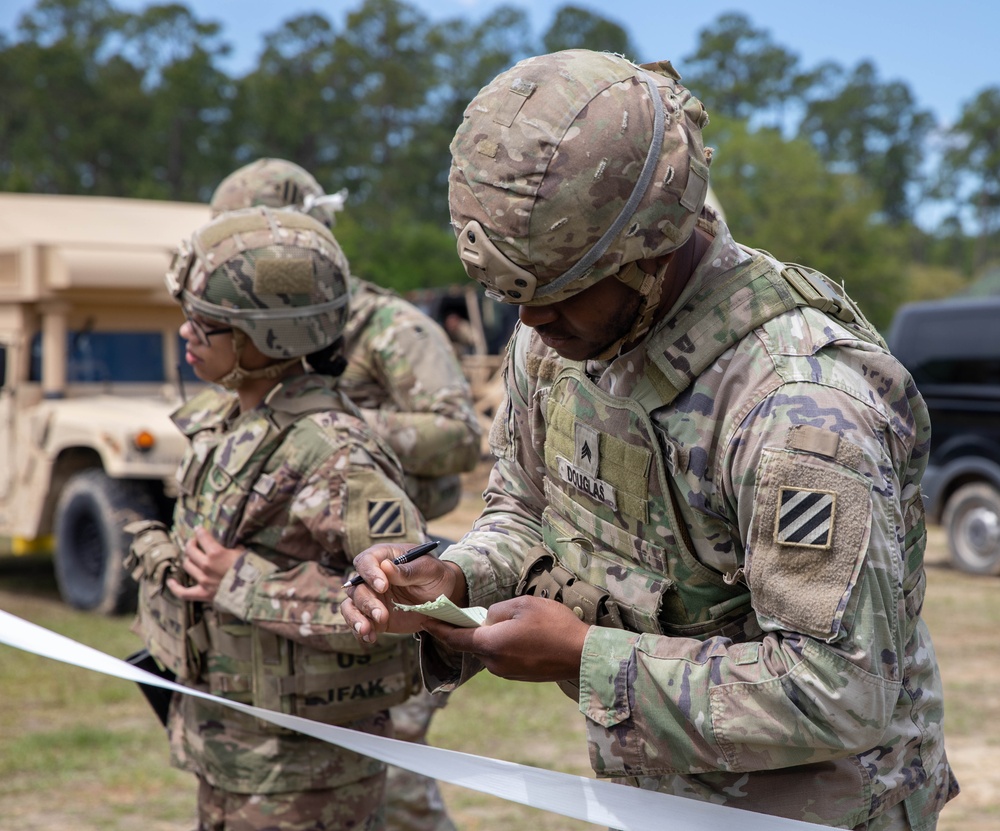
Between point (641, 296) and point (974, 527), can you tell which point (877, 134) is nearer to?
point (974, 527)

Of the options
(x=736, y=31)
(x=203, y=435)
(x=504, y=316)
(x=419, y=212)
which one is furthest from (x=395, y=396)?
(x=736, y=31)

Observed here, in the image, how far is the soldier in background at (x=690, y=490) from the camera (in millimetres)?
1492

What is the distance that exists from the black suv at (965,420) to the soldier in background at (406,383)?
6425mm

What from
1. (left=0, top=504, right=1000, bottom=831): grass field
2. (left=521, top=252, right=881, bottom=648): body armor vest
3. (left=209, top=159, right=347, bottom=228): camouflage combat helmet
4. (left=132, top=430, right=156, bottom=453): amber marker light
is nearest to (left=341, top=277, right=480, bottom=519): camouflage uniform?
(left=209, top=159, right=347, bottom=228): camouflage combat helmet

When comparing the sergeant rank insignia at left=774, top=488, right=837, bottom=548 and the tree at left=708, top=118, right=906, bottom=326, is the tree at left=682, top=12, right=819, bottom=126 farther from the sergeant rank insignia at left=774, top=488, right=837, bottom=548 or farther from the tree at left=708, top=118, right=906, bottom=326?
A: the sergeant rank insignia at left=774, top=488, right=837, bottom=548

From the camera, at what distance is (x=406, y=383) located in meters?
4.07

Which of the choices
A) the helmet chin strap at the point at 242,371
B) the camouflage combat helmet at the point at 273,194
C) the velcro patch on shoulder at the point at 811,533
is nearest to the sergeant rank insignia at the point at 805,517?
the velcro patch on shoulder at the point at 811,533

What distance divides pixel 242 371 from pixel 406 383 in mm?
1278

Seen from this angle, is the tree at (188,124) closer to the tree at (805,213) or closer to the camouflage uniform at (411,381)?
the tree at (805,213)

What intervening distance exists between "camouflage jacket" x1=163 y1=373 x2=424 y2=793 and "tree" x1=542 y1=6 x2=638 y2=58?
57.7 m

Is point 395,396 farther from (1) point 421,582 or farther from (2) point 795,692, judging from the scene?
(2) point 795,692

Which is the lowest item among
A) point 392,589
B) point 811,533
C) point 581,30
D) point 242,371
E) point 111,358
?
point 111,358

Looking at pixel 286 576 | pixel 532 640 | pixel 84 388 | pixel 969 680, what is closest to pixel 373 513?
pixel 286 576

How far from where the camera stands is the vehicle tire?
9.51 metres
